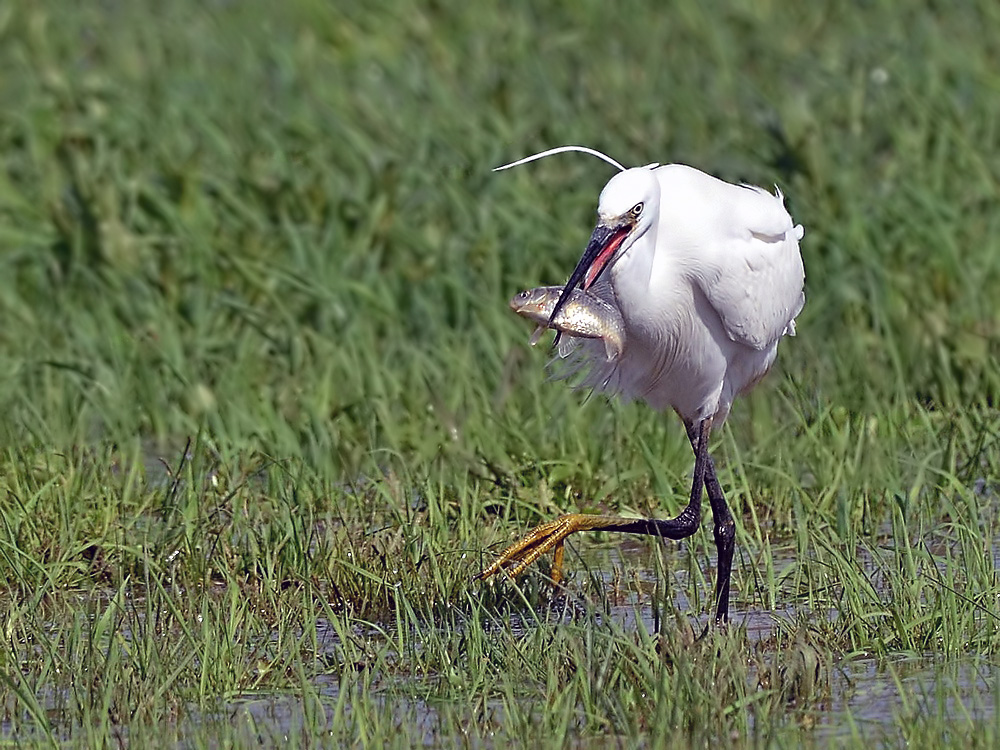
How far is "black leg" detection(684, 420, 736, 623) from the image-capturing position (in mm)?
5258

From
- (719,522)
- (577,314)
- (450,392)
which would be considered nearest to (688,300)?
(577,314)

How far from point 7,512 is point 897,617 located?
246 centimetres

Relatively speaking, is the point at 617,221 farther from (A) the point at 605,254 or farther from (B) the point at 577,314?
(B) the point at 577,314

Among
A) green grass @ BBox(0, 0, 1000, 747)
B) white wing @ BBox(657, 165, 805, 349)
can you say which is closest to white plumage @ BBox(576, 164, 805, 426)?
white wing @ BBox(657, 165, 805, 349)

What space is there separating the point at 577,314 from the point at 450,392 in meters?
1.87

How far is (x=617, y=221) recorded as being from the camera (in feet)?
16.2

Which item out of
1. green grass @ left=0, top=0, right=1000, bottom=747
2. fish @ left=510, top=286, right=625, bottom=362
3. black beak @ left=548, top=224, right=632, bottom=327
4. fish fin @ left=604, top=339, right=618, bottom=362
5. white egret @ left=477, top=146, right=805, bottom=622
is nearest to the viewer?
green grass @ left=0, top=0, right=1000, bottom=747

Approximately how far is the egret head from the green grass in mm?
777

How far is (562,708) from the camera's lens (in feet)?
13.5

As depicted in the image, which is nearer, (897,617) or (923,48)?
(897,617)

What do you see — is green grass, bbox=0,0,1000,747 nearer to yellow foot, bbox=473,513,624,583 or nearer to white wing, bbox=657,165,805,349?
yellow foot, bbox=473,513,624,583

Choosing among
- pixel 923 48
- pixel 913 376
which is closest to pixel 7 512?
pixel 913 376

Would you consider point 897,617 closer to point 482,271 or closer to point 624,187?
point 624,187

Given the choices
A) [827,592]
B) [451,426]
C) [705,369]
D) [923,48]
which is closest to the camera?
[827,592]
